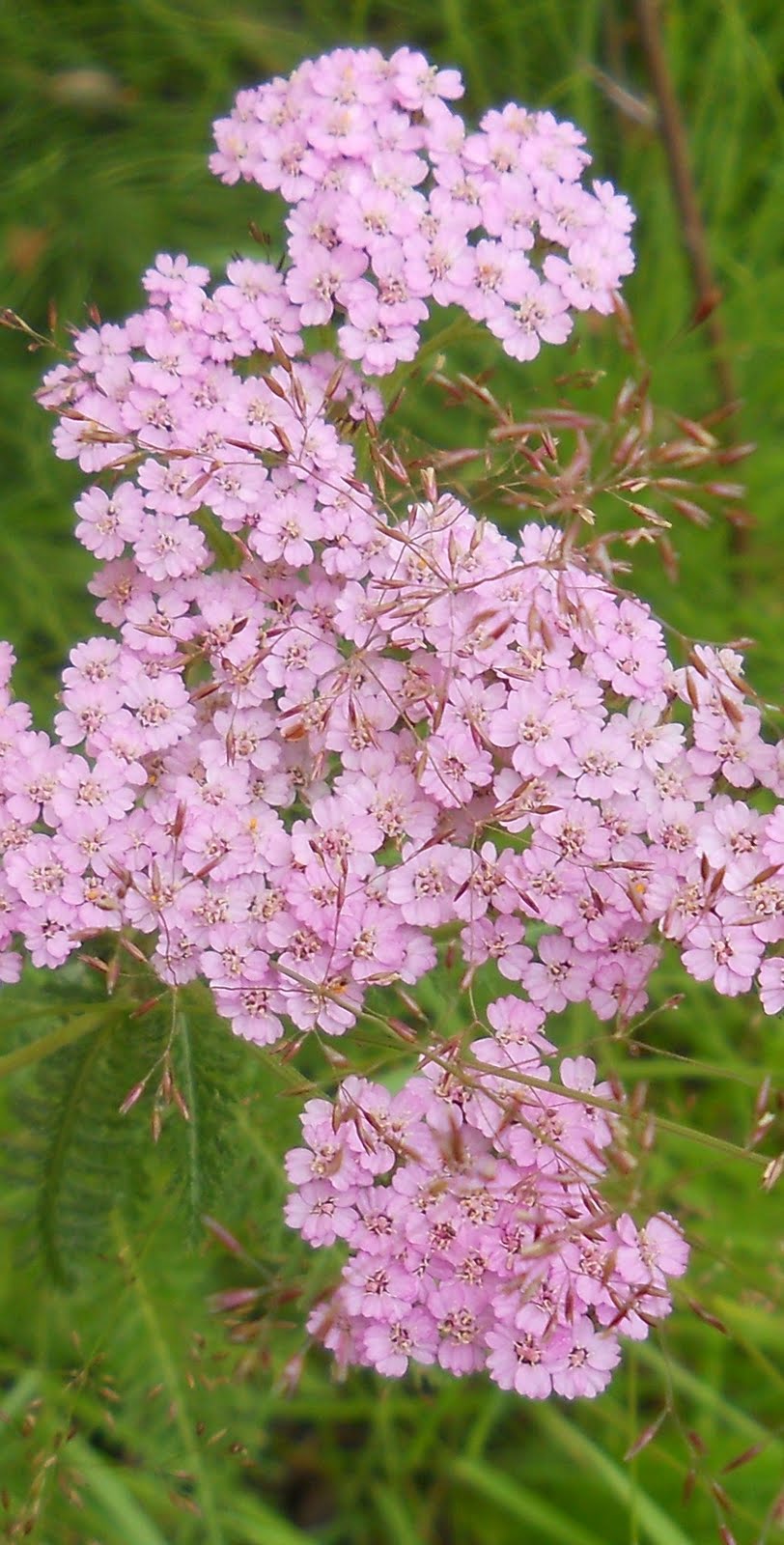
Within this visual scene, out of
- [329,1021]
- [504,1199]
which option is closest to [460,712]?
[329,1021]

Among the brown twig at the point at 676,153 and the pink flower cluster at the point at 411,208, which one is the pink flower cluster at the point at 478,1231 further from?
the brown twig at the point at 676,153

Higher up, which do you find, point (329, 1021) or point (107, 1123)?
point (329, 1021)

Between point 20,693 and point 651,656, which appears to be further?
point 20,693

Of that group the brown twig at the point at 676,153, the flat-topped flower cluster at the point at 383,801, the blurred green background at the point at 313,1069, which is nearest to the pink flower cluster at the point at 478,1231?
the flat-topped flower cluster at the point at 383,801

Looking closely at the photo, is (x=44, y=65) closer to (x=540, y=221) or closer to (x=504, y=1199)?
(x=540, y=221)

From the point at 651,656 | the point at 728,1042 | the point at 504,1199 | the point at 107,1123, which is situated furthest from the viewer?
the point at 728,1042

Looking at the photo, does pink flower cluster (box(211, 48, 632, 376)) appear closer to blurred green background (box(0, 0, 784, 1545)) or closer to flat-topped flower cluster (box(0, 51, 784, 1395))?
flat-topped flower cluster (box(0, 51, 784, 1395))

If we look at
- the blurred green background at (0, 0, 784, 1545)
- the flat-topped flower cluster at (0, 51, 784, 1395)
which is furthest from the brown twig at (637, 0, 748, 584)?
the flat-topped flower cluster at (0, 51, 784, 1395)
